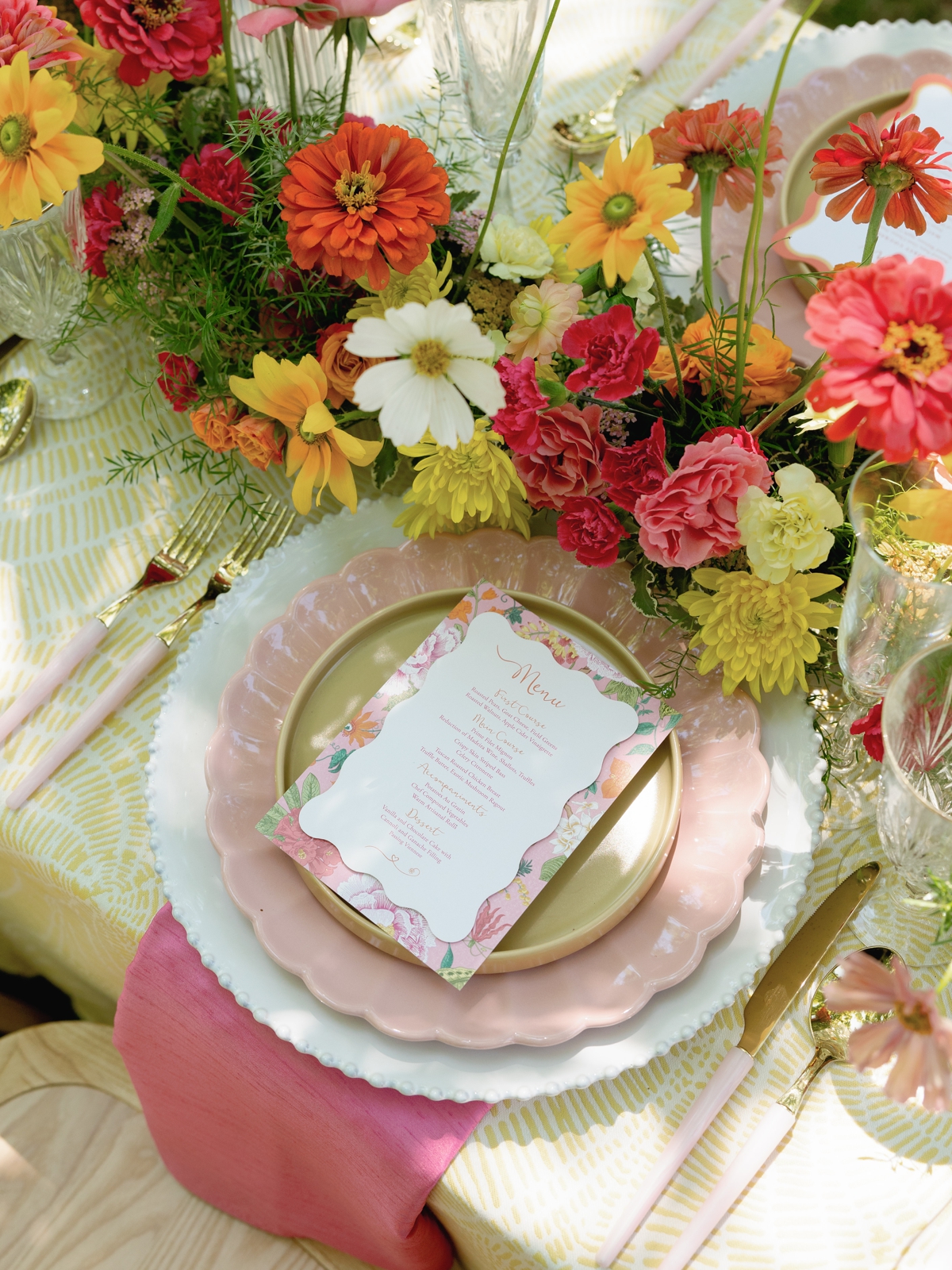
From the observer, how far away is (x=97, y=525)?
0.92 metres

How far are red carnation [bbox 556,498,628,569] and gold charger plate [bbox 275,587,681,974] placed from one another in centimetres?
7

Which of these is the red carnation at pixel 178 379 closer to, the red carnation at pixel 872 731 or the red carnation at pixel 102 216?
the red carnation at pixel 102 216

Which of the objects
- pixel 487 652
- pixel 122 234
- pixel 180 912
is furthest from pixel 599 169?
pixel 180 912

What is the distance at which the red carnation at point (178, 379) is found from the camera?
0.84 metres

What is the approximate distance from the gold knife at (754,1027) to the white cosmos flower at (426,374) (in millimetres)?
428

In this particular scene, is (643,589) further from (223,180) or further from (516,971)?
(223,180)

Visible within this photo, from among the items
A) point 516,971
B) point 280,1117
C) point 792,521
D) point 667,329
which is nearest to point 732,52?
point 667,329

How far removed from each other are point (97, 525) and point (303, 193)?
408 millimetres

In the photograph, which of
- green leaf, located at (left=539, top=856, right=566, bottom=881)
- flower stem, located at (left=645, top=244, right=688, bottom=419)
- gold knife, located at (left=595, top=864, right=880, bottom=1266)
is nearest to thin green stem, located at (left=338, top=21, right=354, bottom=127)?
flower stem, located at (left=645, top=244, right=688, bottom=419)

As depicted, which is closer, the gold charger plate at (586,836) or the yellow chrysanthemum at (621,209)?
the yellow chrysanthemum at (621,209)

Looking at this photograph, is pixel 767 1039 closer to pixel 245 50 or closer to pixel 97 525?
pixel 97 525

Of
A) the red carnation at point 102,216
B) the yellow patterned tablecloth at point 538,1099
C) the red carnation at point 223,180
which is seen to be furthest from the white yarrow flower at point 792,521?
the red carnation at point 102,216

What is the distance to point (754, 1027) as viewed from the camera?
26.6 inches

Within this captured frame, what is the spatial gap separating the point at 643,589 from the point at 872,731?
185 millimetres
